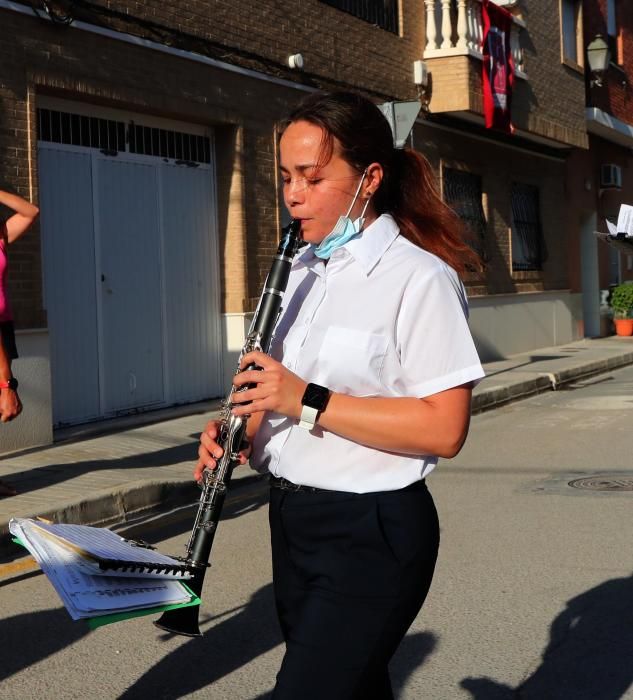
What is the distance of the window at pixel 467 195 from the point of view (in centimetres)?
1736

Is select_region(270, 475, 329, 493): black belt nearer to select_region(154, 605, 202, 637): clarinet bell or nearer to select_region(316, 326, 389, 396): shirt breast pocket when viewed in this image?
select_region(316, 326, 389, 396): shirt breast pocket

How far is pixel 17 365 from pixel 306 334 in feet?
24.1

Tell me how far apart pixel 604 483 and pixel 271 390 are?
6129 mm

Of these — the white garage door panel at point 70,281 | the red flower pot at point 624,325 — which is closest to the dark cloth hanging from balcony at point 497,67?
the red flower pot at point 624,325

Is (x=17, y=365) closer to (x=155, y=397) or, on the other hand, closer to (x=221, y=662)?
(x=155, y=397)

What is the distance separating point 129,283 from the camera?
36.4 ft

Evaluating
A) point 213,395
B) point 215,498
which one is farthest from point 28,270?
point 215,498

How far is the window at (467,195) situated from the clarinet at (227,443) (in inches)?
→ 589

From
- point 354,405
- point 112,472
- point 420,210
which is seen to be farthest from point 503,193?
point 354,405

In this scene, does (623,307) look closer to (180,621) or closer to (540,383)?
(540,383)

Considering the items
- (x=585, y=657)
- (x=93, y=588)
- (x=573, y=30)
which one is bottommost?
(x=585, y=657)

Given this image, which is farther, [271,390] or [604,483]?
[604,483]

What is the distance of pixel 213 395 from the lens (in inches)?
483

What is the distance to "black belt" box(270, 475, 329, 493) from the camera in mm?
2320
